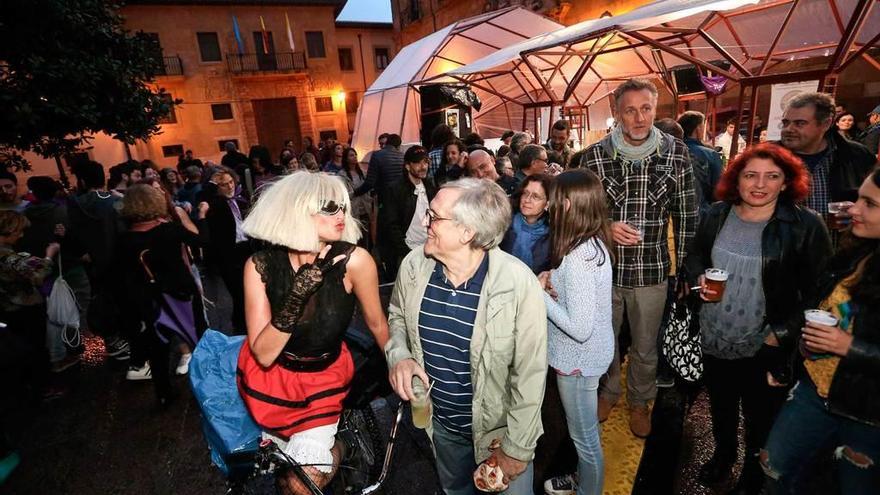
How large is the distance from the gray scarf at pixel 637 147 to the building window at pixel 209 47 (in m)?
32.1

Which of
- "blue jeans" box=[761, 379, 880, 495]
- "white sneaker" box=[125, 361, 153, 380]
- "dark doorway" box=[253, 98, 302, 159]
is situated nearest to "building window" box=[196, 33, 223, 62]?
"dark doorway" box=[253, 98, 302, 159]

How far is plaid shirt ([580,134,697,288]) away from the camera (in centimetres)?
283

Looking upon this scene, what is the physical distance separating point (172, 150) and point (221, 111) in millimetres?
4175

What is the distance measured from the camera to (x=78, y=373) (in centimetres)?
475

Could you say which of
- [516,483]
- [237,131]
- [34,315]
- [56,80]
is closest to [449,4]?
[237,131]

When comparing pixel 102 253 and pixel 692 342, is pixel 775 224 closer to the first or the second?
pixel 692 342

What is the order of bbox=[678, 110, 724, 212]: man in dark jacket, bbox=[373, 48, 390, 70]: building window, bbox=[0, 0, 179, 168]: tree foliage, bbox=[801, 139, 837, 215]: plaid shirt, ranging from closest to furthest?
1. bbox=[801, 139, 837, 215]: plaid shirt
2. bbox=[678, 110, 724, 212]: man in dark jacket
3. bbox=[0, 0, 179, 168]: tree foliage
4. bbox=[373, 48, 390, 70]: building window

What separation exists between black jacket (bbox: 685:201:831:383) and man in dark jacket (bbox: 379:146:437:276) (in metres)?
3.20

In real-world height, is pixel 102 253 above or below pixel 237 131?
below

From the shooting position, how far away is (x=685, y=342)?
8.73ft

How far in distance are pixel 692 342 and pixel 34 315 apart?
5967 mm

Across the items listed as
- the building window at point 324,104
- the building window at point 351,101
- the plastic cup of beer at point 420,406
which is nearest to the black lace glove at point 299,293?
the plastic cup of beer at point 420,406

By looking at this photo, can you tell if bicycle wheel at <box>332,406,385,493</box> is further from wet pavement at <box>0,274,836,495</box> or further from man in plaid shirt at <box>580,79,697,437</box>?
man in plaid shirt at <box>580,79,697,437</box>

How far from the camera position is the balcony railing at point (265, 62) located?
2792cm
